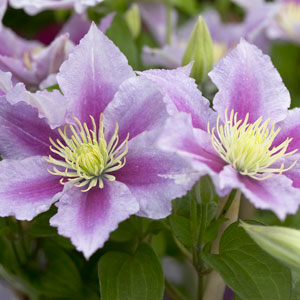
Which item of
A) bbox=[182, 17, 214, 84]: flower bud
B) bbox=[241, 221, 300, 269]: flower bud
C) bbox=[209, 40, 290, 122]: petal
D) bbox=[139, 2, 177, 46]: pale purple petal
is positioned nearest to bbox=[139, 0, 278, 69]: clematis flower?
bbox=[139, 2, 177, 46]: pale purple petal

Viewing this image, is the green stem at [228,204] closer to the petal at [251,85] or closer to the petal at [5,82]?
the petal at [251,85]

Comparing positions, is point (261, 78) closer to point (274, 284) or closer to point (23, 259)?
point (274, 284)

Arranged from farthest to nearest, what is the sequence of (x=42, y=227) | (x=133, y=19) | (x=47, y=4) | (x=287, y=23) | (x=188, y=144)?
(x=287, y=23) → (x=133, y=19) → (x=47, y=4) → (x=42, y=227) → (x=188, y=144)

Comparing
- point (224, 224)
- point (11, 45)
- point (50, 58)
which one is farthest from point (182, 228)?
point (11, 45)

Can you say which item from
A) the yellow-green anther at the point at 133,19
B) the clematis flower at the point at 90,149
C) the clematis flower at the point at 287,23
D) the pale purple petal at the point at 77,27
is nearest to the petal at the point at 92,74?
the clematis flower at the point at 90,149

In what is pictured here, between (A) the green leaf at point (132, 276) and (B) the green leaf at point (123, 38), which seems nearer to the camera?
(A) the green leaf at point (132, 276)

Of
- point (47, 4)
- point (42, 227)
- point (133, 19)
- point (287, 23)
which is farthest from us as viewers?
point (287, 23)

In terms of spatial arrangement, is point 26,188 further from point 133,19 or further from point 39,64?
point 133,19
